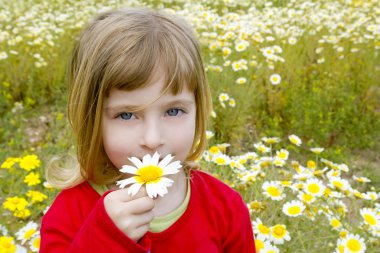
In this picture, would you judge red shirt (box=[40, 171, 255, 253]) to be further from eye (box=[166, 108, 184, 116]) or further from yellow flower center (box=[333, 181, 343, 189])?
yellow flower center (box=[333, 181, 343, 189])

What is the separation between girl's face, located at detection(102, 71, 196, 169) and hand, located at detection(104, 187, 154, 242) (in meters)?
0.12

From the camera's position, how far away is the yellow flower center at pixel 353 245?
61.7 inches

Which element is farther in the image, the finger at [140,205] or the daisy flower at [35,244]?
the daisy flower at [35,244]

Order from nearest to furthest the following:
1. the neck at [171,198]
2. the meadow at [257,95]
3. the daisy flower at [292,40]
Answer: the neck at [171,198] → the meadow at [257,95] → the daisy flower at [292,40]

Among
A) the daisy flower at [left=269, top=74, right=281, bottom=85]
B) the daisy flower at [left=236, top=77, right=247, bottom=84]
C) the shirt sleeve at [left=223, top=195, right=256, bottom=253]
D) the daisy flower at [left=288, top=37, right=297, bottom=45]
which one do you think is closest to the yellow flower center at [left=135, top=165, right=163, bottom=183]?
the shirt sleeve at [left=223, top=195, right=256, bottom=253]

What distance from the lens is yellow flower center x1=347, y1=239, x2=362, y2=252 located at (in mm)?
1568

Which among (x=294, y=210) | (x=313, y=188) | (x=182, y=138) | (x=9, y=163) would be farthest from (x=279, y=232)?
(x=9, y=163)

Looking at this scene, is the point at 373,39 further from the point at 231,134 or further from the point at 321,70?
the point at 231,134

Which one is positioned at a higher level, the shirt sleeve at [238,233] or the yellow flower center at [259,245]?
the shirt sleeve at [238,233]

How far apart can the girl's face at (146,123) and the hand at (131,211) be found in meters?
0.12

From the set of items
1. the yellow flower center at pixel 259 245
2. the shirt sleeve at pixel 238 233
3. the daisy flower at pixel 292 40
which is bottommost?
the daisy flower at pixel 292 40

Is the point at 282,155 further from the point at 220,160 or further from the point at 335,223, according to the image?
the point at 335,223

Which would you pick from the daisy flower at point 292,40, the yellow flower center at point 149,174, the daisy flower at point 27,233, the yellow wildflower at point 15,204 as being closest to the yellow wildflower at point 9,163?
the yellow wildflower at point 15,204

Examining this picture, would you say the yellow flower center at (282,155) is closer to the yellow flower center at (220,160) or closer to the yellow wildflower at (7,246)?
the yellow flower center at (220,160)
